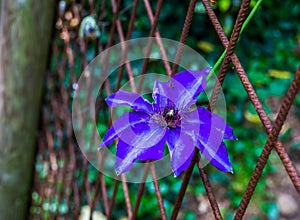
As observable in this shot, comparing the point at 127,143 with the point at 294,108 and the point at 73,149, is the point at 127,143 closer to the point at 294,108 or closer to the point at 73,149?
the point at 73,149

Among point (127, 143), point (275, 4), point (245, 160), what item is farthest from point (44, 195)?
point (275, 4)

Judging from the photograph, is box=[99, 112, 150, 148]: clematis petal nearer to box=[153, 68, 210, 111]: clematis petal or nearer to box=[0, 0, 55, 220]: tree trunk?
box=[153, 68, 210, 111]: clematis petal

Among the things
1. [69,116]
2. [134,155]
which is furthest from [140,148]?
[69,116]

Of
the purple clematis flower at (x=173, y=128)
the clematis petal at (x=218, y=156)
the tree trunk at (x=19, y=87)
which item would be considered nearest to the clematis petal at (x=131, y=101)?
the purple clematis flower at (x=173, y=128)

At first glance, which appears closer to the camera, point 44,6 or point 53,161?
point 44,6

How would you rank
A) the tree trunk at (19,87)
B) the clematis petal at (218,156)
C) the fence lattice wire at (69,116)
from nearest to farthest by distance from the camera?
the clematis petal at (218,156) < the fence lattice wire at (69,116) < the tree trunk at (19,87)

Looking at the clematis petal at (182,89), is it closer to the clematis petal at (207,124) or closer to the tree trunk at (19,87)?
the clematis petal at (207,124)

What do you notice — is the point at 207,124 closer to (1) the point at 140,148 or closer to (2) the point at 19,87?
(1) the point at 140,148
